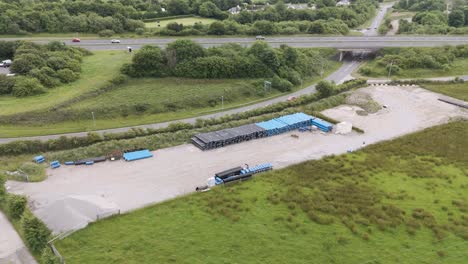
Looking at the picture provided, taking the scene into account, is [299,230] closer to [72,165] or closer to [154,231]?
[154,231]

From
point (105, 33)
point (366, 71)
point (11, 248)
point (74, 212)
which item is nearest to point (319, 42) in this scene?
point (366, 71)

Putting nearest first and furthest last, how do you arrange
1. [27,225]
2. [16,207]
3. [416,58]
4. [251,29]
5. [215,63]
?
[27,225], [16,207], [215,63], [416,58], [251,29]

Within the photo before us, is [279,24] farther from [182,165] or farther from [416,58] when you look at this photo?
[182,165]

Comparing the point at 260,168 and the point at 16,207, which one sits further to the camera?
the point at 260,168

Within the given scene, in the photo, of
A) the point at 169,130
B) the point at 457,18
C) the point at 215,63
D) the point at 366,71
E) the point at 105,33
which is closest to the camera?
the point at 169,130

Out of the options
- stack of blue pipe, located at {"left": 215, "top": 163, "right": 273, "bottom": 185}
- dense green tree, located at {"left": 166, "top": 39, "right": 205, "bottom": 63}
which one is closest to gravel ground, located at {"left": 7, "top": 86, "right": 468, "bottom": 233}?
stack of blue pipe, located at {"left": 215, "top": 163, "right": 273, "bottom": 185}

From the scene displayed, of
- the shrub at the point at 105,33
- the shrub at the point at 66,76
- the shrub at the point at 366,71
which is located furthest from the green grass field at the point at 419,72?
the shrub at the point at 105,33
